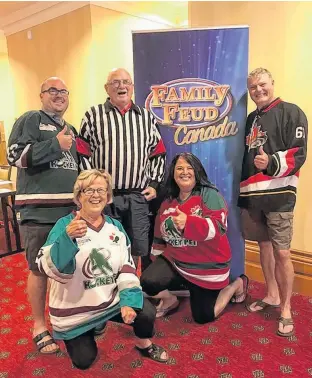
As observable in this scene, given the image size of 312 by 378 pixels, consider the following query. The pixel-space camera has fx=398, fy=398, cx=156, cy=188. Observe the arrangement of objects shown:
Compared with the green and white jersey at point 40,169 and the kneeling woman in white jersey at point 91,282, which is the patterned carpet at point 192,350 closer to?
the kneeling woman in white jersey at point 91,282

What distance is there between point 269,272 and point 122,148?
1210 millimetres

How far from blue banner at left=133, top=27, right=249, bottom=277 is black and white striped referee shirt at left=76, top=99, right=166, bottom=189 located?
265mm

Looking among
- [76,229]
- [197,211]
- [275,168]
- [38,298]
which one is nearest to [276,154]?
[275,168]

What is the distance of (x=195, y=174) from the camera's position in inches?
89.4

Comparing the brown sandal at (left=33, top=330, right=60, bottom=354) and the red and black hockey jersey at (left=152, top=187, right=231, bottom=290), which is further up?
the red and black hockey jersey at (left=152, top=187, right=231, bottom=290)

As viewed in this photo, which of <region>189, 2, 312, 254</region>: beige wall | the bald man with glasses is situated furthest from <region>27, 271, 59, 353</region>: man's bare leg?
<region>189, 2, 312, 254</region>: beige wall

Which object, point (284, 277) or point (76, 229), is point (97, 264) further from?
point (284, 277)

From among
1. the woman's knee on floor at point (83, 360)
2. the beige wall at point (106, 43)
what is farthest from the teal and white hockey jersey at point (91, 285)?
the beige wall at point (106, 43)

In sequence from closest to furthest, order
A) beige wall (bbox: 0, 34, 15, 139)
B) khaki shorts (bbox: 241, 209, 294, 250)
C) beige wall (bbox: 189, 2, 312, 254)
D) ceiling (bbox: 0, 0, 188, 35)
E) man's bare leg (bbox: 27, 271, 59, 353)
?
man's bare leg (bbox: 27, 271, 59, 353) → khaki shorts (bbox: 241, 209, 294, 250) → beige wall (bbox: 189, 2, 312, 254) → ceiling (bbox: 0, 0, 188, 35) → beige wall (bbox: 0, 34, 15, 139)

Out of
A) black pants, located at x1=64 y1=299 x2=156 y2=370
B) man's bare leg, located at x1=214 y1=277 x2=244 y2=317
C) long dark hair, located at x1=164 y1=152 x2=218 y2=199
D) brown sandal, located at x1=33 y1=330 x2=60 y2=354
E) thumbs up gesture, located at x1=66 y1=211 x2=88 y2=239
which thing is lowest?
brown sandal, located at x1=33 y1=330 x2=60 y2=354

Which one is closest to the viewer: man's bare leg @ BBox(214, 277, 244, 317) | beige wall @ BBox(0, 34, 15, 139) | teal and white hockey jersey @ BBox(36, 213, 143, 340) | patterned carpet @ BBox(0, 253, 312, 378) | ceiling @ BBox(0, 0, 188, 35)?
teal and white hockey jersey @ BBox(36, 213, 143, 340)

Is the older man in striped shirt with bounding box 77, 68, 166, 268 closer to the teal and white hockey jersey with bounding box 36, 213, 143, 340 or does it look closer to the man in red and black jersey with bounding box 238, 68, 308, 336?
the teal and white hockey jersey with bounding box 36, 213, 143, 340

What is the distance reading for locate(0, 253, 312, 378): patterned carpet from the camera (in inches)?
75.7

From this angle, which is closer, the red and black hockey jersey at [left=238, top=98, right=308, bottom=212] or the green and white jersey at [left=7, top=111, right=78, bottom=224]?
the green and white jersey at [left=7, top=111, right=78, bottom=224]
